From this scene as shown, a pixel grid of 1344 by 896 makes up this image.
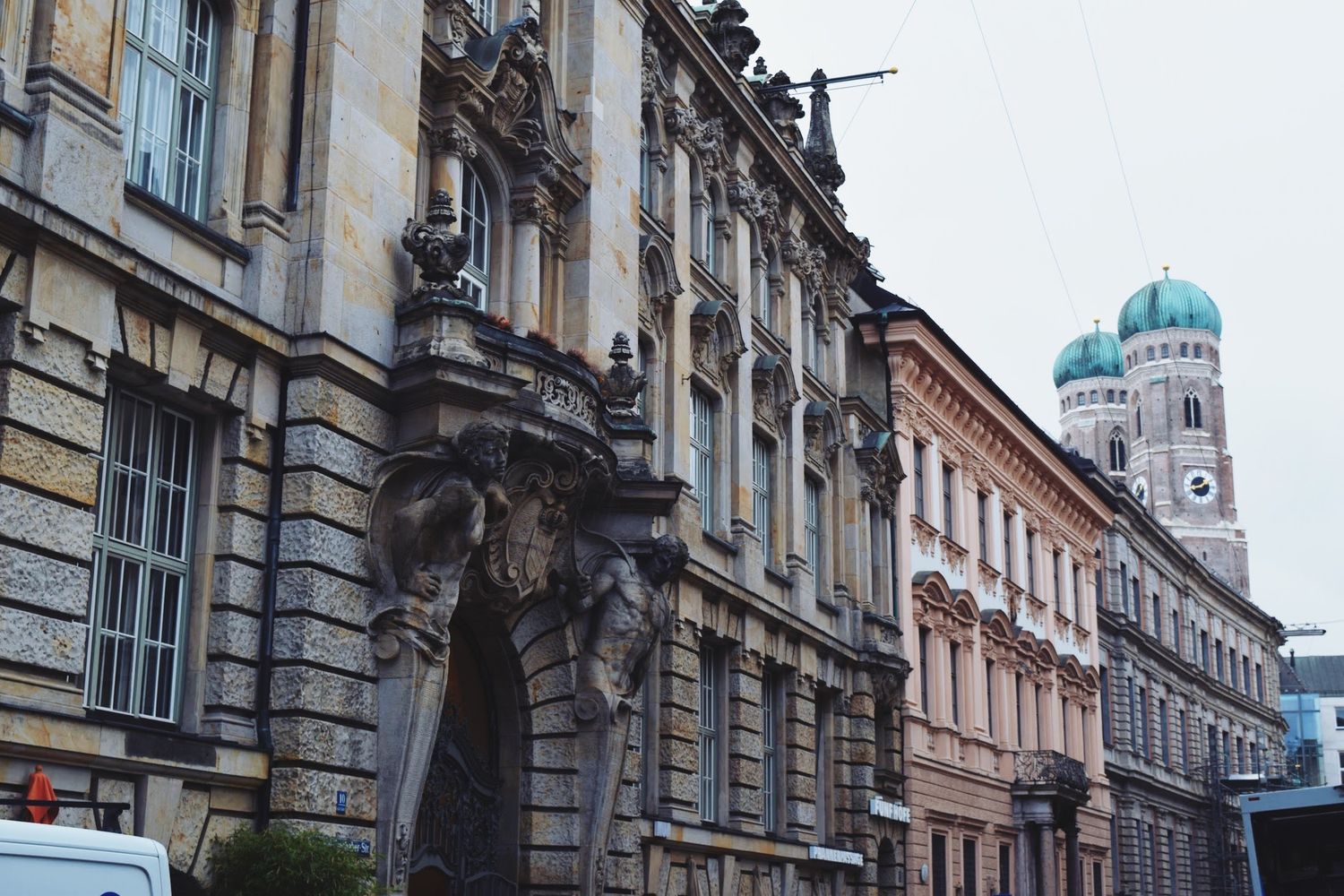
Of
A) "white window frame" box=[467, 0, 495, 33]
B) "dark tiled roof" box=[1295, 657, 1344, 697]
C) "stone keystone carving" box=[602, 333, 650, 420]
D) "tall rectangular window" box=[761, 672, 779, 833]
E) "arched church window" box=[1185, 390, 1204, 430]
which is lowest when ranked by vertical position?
"tall rectangular window" box=[761, 672, 779, 833]

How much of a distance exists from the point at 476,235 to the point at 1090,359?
142m

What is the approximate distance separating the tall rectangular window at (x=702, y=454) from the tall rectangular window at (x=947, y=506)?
45.0 ft

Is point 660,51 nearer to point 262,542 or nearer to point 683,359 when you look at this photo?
point 683,359

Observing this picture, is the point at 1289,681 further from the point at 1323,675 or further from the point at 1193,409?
the point at 1193,409

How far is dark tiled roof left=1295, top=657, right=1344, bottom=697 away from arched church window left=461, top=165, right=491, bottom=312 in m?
131

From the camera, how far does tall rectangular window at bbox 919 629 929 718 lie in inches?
1501

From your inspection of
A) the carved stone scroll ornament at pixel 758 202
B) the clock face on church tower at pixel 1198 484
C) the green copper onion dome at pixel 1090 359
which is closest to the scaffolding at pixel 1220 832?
the carved stone scroll ornament at pixel 758 202

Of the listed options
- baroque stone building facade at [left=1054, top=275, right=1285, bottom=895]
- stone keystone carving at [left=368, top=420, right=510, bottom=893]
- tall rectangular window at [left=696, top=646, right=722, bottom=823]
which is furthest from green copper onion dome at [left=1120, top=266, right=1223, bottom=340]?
stone keystone carving at [left=368, top=420, right=510, bottom=893]

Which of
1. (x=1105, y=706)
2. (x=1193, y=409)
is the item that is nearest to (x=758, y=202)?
(x=1105, y=706)

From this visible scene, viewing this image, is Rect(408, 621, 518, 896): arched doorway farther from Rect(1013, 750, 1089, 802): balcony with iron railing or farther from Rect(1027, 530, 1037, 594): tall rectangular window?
Rect(1027, 530, 1037, 594): tall rectangular window

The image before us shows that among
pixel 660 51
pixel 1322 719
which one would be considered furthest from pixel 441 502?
pixel 1322 719

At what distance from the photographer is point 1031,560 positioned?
49.2m

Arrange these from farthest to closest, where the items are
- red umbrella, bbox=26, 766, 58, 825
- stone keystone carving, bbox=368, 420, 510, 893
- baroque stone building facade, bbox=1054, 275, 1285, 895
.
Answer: baroque stone building facade, bbox=1054, 275, 1285, 895 → stone keystone carving, bbox=368, 420, 510, 893 → red umbrella, bbox=26, 766, 58, 825

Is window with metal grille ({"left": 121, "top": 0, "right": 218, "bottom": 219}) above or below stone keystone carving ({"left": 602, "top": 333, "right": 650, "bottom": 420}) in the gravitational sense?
above
